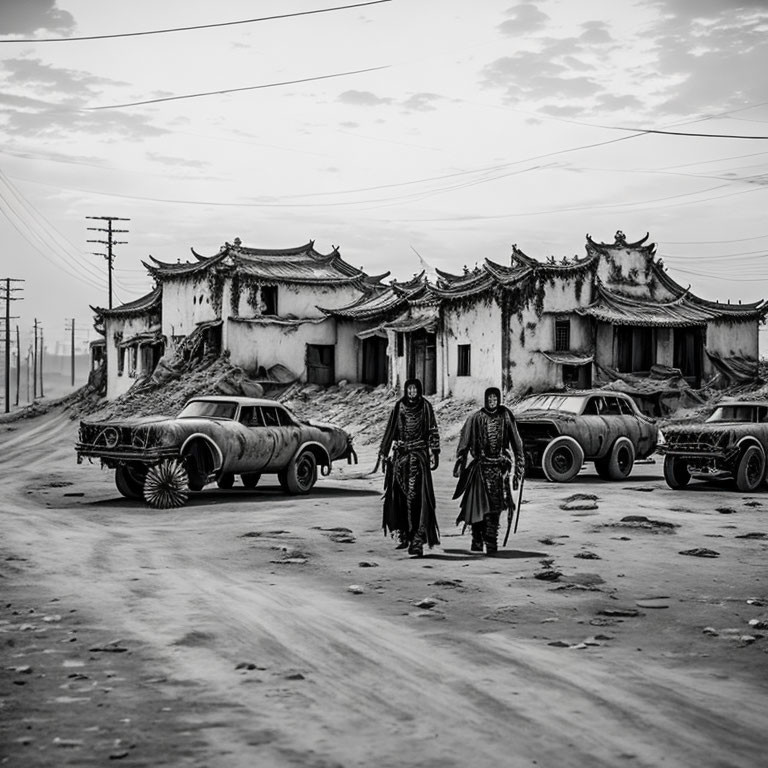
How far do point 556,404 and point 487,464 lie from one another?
999 centimetres

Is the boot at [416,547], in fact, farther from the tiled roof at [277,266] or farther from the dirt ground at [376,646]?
the tiled roof at [277,266]

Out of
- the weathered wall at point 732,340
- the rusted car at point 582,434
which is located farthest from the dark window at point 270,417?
the weathered wall at point 732,340

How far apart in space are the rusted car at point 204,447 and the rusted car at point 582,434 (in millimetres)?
4108

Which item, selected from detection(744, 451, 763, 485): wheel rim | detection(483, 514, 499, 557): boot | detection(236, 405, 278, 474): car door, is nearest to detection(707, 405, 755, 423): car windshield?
detection(744, 451, 763, 485): wheel rim

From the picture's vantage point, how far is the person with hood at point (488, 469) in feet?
35.6

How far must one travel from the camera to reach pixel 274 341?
151 feet

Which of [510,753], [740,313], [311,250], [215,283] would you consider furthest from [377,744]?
[311,250]

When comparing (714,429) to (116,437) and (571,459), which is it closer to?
(571,459)

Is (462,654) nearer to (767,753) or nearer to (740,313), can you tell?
(767,753)

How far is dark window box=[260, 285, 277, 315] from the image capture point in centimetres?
4631

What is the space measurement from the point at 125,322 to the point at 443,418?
2532 centimetres

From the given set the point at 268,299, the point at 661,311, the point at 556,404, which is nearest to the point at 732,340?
the point at 661,311

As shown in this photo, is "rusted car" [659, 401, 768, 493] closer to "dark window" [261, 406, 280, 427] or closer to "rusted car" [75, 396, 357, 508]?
"rusted car" [75, 396, 357, 508]

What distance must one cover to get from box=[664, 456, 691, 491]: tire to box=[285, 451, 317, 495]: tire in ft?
20.5
